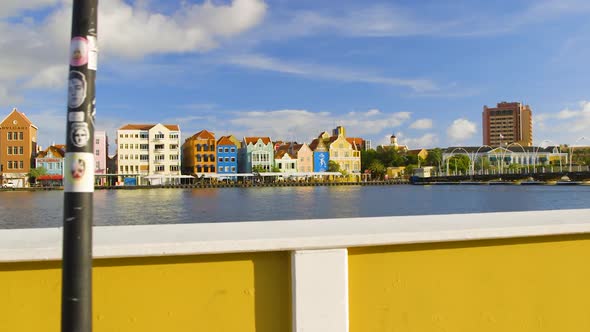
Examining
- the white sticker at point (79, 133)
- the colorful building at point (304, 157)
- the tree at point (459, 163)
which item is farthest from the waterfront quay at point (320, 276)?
the tree at point (459, 163)

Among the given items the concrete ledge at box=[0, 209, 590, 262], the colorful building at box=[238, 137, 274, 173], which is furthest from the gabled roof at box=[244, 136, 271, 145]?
the concrete ledge at box=[0, 209, 590, 262]

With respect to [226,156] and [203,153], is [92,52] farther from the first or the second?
[226,156]

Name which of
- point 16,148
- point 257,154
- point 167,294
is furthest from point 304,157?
point 167,294

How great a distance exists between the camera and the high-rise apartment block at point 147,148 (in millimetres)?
111188

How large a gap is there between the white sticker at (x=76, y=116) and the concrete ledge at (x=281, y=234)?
0.78 m

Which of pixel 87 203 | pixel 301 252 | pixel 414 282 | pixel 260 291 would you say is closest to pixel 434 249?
pixel 414 282

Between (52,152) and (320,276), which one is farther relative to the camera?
(52,152)

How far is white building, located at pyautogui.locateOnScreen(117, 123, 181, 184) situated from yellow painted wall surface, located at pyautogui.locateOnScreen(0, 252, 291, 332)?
111 metres

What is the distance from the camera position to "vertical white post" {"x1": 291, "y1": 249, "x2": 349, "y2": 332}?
9.58ft

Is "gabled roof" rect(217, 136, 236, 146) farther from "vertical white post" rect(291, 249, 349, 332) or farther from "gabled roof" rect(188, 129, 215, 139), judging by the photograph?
"vertical white post" rect(291, 249, 349, 332)

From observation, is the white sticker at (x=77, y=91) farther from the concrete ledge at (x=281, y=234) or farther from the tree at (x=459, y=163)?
the tree at (x=459, y=163)

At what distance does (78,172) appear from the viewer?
2102mm

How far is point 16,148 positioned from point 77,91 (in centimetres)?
11244

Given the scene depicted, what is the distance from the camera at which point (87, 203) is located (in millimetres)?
2123
